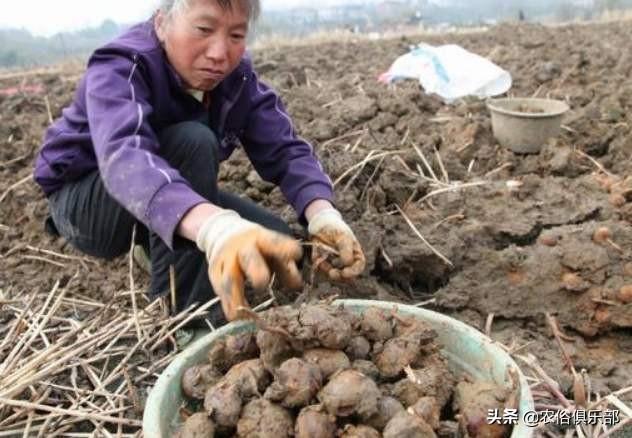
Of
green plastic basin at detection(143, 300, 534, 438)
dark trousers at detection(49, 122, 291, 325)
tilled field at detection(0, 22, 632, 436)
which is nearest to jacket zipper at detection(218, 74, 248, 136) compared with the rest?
dark trousers at detection(49, 122, 291, 325)

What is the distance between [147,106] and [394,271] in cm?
113

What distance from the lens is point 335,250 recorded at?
215 centimetres

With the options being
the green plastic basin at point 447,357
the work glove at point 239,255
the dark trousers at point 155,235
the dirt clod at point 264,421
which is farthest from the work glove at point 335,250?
the dirt clod at point 264,421

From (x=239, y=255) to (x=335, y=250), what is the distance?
1.74ft

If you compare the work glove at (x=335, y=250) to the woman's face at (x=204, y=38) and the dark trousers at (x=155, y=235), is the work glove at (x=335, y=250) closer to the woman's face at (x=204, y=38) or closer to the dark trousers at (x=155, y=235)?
the dark trousers at (x=155, y=235)

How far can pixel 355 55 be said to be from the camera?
9.39 metres

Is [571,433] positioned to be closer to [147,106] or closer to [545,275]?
[545,275]

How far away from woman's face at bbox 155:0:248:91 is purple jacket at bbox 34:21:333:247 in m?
0.09

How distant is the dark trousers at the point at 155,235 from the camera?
240 centimetres

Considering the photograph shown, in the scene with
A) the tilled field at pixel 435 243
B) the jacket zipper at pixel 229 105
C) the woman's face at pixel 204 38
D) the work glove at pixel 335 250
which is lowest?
the tilled field at pixel 435 243

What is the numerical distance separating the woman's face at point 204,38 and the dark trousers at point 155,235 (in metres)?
0.23

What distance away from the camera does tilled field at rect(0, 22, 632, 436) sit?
2324mm

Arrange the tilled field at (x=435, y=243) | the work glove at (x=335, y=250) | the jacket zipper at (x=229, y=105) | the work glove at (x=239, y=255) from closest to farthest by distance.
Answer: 1. the work glove at (x=239, y=255)
2. the work glove at (x=335, y=250)
3. the tilled field at (x=435, y=243)
4. the jacket zipper at (x=229, y=105)

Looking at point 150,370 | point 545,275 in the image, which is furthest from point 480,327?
point 150,370
